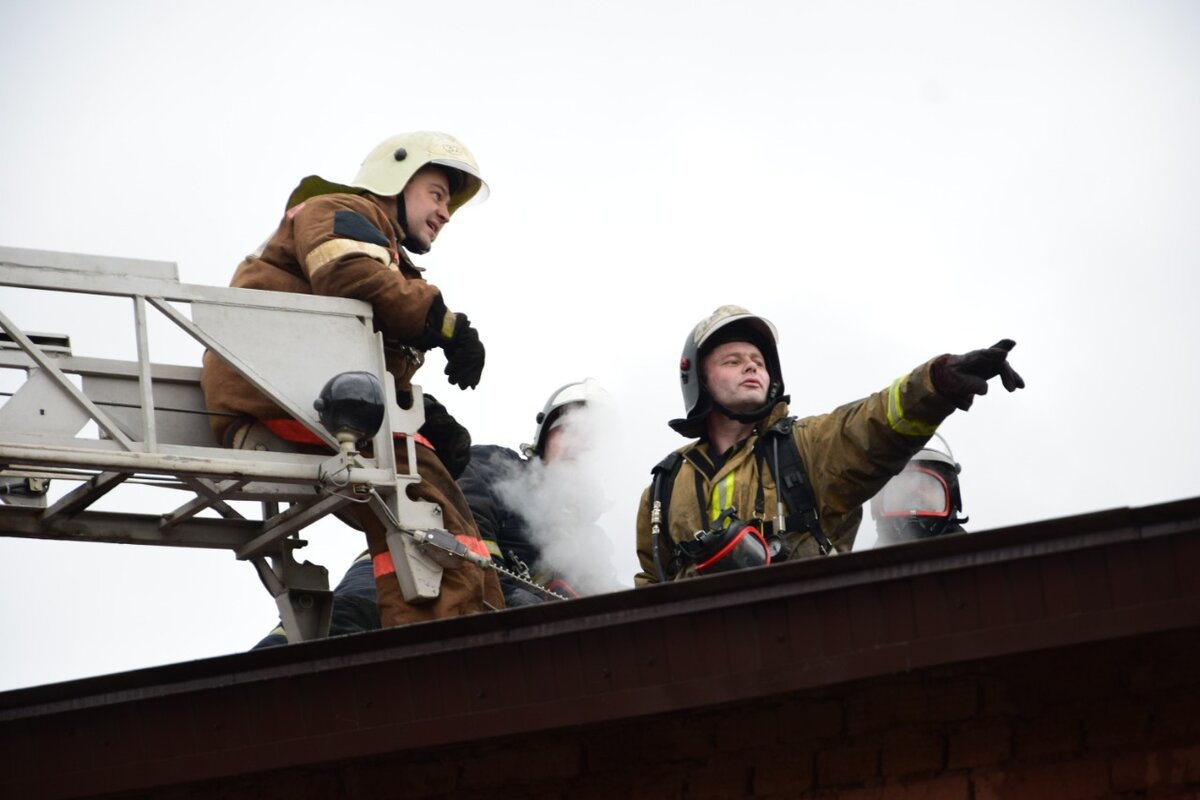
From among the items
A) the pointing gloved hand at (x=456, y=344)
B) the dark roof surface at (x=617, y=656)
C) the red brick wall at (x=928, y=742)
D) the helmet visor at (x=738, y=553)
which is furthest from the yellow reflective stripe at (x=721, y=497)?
the dark roof surface at (x=617, y=656)

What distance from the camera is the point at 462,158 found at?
26.3 feet

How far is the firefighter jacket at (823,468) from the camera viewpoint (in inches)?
269

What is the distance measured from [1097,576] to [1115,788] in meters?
0.55

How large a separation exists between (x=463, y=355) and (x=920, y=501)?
152 inches

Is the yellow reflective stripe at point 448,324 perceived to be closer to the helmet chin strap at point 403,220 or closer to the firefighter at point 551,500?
the helmet chin strap at point 403,220

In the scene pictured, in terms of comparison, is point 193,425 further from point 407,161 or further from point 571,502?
point 571,502

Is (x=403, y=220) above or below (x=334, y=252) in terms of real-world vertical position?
above

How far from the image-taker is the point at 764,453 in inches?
292

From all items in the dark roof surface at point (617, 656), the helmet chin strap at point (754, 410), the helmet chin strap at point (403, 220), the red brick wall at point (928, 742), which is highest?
the helmet chin strap at point (403, 220)

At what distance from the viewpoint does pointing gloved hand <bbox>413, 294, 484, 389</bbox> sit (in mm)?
7242

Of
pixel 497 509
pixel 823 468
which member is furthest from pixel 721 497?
pixel 497 509

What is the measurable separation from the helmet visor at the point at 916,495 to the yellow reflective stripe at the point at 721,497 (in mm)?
2974

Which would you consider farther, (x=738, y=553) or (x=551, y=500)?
(x=551, y=500)

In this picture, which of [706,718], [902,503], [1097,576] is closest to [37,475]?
[706,718]
